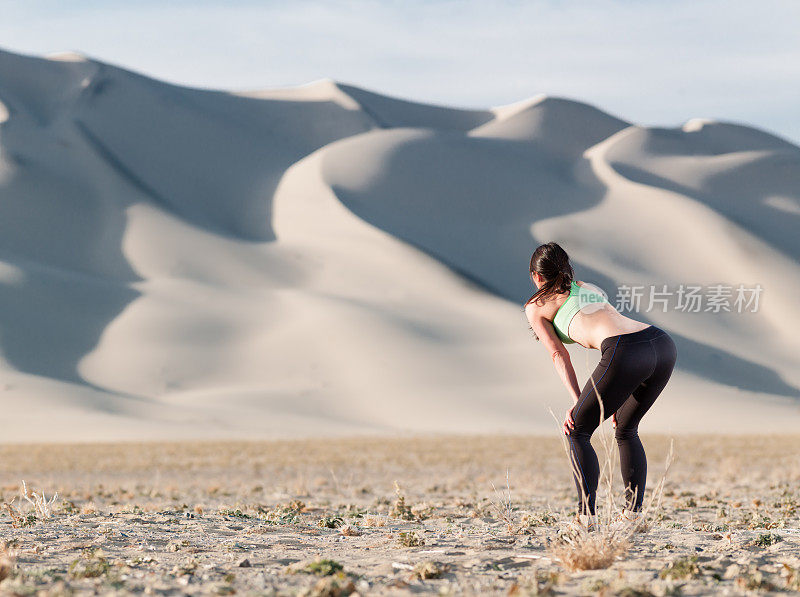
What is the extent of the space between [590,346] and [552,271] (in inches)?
17.3

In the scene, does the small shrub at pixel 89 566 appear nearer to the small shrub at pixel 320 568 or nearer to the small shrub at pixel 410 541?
the small shrub at pixel 320 568

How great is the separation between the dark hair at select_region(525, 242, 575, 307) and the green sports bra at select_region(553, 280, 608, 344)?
0.05 meters

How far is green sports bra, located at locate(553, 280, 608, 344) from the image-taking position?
552cm

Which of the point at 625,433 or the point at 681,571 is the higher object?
the point at 625,433

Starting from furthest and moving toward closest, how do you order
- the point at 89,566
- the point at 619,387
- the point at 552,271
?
the point at 552,271 → the point at 619,387 → the point at 89,566

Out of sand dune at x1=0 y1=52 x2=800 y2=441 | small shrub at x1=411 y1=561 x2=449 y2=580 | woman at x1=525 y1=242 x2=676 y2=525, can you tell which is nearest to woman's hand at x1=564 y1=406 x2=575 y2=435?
woman at x1=525 y1=242 x2=676 y2=525

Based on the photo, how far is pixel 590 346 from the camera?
18.0 feet

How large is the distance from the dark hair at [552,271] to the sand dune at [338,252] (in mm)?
44258

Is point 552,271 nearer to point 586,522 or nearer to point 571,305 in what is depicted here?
point 571,305

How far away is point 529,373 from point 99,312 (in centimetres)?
2936

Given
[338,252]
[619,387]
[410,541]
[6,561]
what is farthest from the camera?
[338,252]

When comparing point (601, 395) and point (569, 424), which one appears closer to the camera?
point (601, 395)

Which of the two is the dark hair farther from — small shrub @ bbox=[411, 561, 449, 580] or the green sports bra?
small shrub @ bbox=[411, 561, 449, 580]

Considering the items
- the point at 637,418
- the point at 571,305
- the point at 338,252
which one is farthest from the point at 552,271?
the point at 338,252
